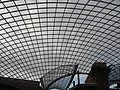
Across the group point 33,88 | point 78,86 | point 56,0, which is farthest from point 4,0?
point 78,86

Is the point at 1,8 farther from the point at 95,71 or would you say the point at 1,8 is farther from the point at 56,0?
the point at 95,71

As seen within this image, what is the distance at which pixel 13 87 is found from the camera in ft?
109

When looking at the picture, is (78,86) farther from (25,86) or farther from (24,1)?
(24,1)

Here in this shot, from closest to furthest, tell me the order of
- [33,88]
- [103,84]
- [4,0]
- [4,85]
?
1. [4,85]
2. [103,84]
3. [33,88]
4. [4,0]

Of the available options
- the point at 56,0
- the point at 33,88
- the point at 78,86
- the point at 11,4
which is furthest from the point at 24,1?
the point at 78,86

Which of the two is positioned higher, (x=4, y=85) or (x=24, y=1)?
(x=24, y=1)

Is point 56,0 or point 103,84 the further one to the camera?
point 56,0

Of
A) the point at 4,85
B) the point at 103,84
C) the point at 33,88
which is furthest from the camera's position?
the point at 33,88

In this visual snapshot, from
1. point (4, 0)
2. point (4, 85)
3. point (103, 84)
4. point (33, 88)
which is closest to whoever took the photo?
point (4, 85)

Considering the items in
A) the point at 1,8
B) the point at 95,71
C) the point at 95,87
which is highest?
the point at 1,8

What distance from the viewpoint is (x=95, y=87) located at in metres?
35.4

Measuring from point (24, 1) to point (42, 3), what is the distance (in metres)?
4.10

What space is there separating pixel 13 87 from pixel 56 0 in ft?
79.5

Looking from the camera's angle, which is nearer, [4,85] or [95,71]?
[4,85]
